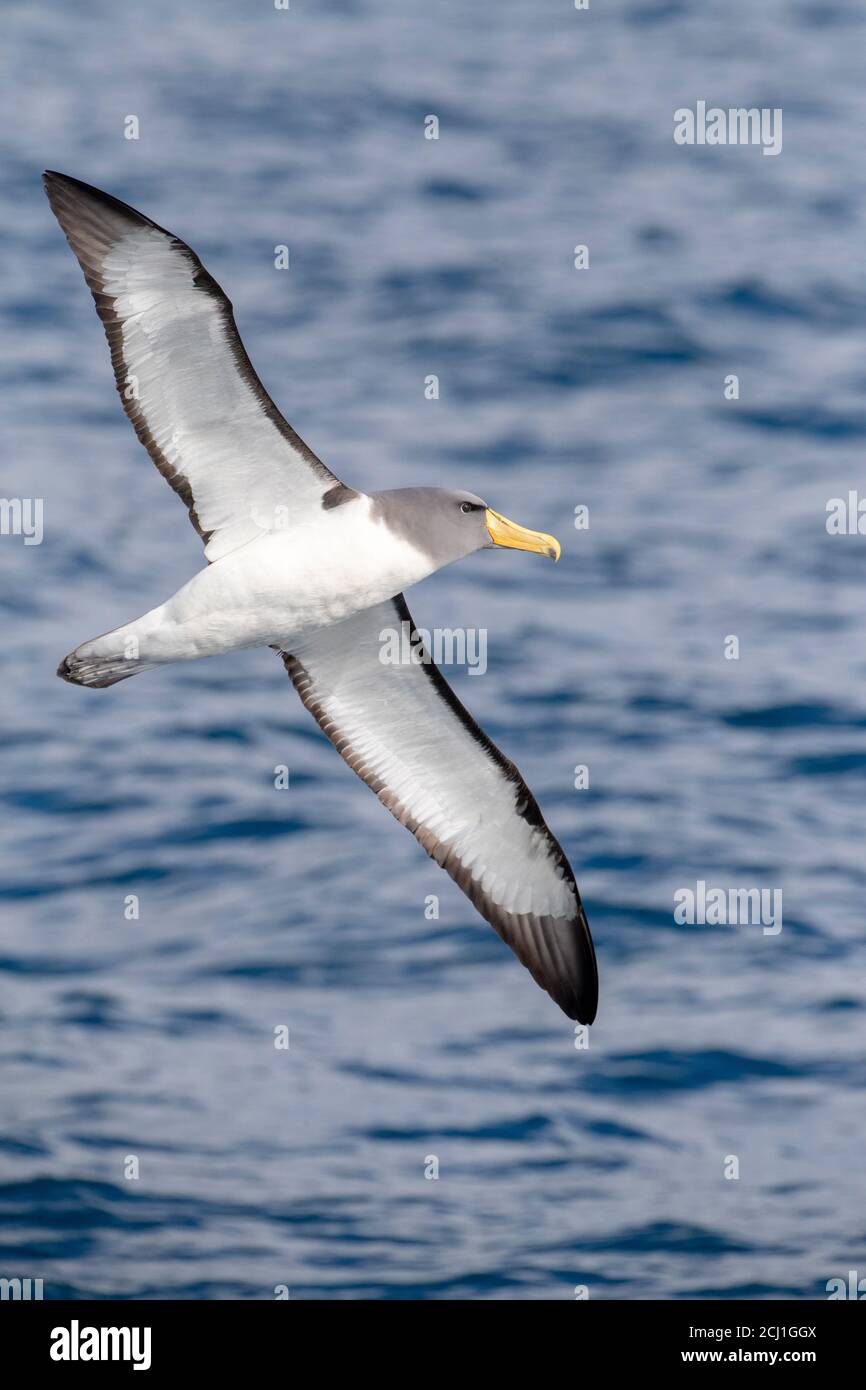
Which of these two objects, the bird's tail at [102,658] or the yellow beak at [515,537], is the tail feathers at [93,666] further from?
the yellow beak at [515,537]

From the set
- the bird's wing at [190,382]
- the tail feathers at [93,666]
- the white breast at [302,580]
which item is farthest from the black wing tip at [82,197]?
the tail feathers at [93,666]

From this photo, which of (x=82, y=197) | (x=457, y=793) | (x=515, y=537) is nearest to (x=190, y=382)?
(x=82, y=197)

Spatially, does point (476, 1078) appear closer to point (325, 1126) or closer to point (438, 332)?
point (325, 1126)

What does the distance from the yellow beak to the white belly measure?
67 centimetres

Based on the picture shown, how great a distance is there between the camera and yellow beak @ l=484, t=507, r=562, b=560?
49.7 ft

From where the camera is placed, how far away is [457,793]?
17.5 metres

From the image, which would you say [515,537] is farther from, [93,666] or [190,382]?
[93,666]

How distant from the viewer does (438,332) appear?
59.1m

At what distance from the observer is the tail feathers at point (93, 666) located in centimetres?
1460

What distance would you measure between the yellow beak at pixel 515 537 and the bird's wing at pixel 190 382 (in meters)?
1.10

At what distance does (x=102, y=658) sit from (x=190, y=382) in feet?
6.82

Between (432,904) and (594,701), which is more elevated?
(594,701)

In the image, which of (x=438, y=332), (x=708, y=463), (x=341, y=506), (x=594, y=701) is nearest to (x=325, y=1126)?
(x=594, y=701)

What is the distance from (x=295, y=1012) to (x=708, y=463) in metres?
21.9
